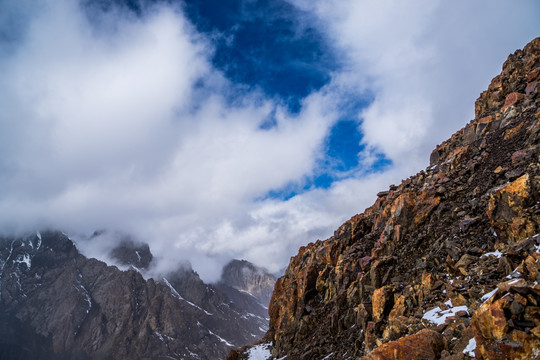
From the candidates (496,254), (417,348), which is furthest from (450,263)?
(417,348)

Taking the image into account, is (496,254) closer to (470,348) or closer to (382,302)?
(470,348)

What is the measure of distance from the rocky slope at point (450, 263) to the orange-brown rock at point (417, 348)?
6cm

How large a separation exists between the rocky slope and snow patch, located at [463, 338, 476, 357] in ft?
0.22

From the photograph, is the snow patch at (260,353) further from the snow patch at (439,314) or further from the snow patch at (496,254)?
the snow patch at (496,254)

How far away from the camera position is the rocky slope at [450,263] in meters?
15.1

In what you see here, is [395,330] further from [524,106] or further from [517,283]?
[524,106]

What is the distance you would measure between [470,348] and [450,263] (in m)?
10.5

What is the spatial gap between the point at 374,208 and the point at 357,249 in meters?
10.7

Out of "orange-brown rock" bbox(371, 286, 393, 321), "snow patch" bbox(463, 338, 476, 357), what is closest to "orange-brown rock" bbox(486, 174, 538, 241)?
"snow patch" bbox(463, 338, 476, 357)

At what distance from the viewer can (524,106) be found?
115 feet

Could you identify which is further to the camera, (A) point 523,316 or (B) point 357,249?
(B) point 357,249

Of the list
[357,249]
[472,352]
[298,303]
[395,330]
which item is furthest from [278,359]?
[472,352]

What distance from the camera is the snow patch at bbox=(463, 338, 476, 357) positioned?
47.7ft

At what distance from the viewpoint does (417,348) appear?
1659 centimetres
